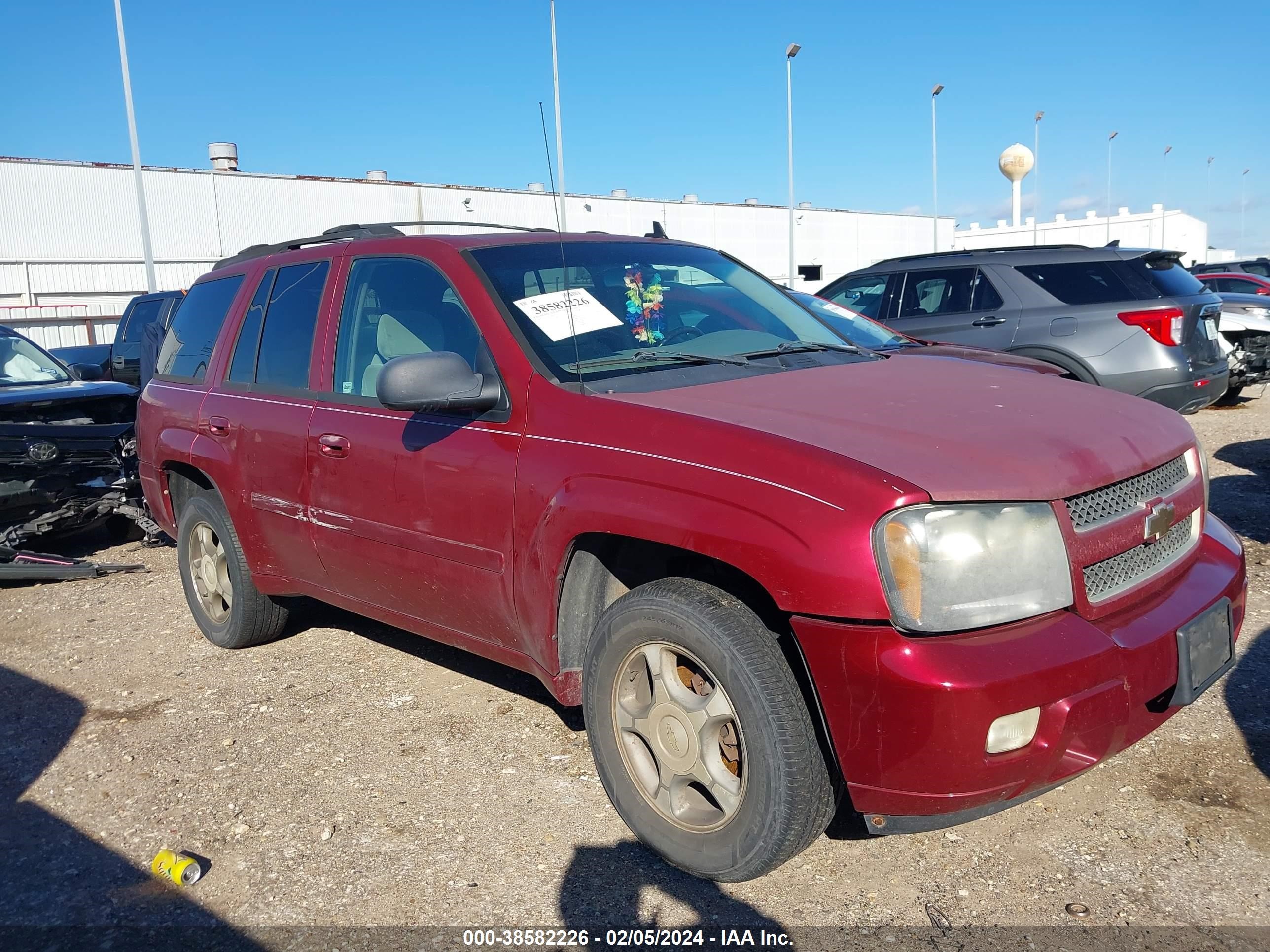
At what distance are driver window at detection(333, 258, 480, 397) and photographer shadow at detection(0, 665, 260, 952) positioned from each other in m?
1.79

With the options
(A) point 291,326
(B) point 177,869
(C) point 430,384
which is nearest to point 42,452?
(A) point 291,326

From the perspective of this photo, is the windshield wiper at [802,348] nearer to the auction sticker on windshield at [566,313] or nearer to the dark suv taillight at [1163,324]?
the auction sticker on windshield at [566,313]

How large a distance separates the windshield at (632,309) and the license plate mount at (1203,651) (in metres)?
1.65

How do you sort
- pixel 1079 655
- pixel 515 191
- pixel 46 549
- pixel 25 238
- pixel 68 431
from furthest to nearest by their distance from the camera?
1. pixel 515 191
2. pixel 25 238
3. pixel 46 549
4. pixel 68 431
5. pixel 1079 655

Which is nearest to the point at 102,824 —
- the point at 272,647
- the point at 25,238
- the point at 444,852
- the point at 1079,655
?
the point at 444,852

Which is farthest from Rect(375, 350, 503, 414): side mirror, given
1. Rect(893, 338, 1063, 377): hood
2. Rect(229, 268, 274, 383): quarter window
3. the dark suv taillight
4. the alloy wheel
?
the dark suv taillight

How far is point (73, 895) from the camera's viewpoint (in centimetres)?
296

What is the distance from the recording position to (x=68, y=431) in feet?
21.9

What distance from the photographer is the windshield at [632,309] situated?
336cm

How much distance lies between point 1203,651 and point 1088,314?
18.8 feet

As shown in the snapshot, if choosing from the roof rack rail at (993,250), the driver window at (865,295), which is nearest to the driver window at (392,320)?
the roof rack rail at (993,250)

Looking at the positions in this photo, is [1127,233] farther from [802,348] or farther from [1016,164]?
[802,348]

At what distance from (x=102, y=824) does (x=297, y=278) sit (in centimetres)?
231

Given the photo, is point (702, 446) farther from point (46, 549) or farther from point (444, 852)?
point (46, 549)
